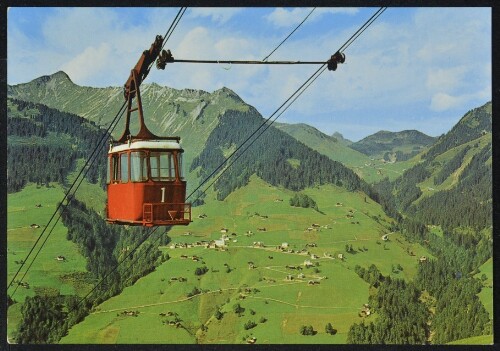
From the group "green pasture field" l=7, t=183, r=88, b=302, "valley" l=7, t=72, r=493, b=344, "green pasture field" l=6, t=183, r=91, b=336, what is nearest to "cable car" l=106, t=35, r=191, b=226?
"valley" l=7, t=72, r=493, b=344

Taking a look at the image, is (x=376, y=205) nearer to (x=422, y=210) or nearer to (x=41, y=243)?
(x=422, y=210)

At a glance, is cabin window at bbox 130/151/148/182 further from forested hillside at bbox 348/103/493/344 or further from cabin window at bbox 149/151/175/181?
forested hillside at bbox 348/103/493/344

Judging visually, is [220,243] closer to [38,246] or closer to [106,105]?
[38,246]

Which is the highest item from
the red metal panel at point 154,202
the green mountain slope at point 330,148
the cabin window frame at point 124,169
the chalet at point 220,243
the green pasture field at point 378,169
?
the green mountain slope at point 330,148

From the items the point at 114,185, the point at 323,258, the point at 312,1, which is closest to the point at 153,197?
the point at 114,185

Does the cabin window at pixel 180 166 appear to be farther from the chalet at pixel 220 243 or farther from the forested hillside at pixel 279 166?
the forested hillside at pixel 279 166

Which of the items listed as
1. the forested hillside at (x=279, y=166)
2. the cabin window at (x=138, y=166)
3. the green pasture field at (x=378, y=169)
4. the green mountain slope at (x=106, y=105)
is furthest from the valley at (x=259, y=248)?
the cabin window at (x=138, y=166)
